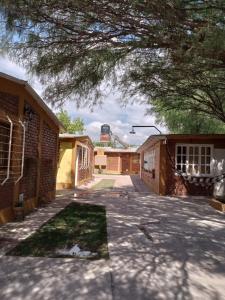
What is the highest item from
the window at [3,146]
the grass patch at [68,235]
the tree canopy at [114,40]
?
the tree canopy at [114,40]

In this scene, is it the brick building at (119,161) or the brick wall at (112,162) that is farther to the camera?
the brick wall at (112,162)

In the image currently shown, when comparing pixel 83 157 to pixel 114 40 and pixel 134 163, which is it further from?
pixel 134 163

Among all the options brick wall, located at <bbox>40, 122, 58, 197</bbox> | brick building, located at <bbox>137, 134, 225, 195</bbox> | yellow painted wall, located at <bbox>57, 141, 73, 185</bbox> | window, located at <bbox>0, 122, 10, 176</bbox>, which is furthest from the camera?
yellow painted wall, located at <bbox>57, 141, 73, 185</bbox>

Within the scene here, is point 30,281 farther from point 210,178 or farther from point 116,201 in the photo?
point 210,178

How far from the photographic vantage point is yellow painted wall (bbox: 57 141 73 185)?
67.3 feet

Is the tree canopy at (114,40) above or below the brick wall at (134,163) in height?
above

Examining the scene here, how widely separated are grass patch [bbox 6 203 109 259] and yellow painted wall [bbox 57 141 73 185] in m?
8.85

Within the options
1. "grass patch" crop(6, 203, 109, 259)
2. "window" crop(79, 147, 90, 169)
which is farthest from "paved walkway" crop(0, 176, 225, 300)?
"window" crop(79, 147, 90, 169)

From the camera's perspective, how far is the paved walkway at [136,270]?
4.96 m

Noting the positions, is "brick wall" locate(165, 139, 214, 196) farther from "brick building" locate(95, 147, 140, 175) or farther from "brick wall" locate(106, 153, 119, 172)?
"brick wall" locate(106, 153, 119, 172)

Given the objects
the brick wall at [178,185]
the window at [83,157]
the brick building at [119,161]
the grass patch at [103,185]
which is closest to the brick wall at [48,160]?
the brick wall at [178,185]

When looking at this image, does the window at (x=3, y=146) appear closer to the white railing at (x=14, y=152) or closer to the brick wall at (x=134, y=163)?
the white railing at (x=14, y=152)

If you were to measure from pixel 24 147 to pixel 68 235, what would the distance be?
298 centimetres

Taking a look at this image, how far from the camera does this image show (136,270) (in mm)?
5934
